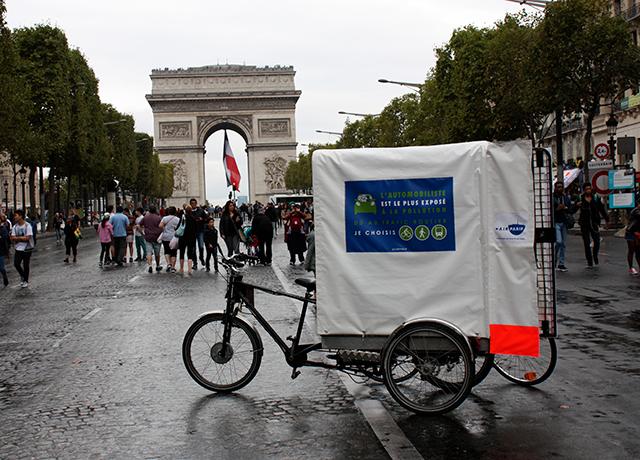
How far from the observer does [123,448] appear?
6543mm

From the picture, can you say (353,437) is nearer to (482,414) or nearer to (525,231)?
(482,414)

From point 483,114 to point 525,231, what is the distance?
4165cm

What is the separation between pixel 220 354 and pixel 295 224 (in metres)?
19.6

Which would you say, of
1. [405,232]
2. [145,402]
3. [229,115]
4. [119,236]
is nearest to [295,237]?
[119,236]

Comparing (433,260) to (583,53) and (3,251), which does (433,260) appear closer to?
(3,251)

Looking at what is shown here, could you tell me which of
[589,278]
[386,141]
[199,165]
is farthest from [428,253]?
[199,165]

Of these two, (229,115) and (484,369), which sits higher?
(229,115)

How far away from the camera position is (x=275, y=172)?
378 ft

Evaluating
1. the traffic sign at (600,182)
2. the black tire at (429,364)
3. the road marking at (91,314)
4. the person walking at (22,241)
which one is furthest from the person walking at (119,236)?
the black tire at (429,364)

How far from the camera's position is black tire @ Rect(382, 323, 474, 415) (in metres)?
7.16

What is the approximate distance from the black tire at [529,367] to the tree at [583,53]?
30157 millimetres

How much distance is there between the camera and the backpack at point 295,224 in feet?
91.5

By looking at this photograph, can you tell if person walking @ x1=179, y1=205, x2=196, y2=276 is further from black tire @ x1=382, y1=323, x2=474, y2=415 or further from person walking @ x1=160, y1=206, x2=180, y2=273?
black tire @ x1=382, y1=323, x2=474, y2=415

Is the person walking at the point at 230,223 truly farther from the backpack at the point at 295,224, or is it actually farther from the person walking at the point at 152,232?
the person walking at the point at 152,232
